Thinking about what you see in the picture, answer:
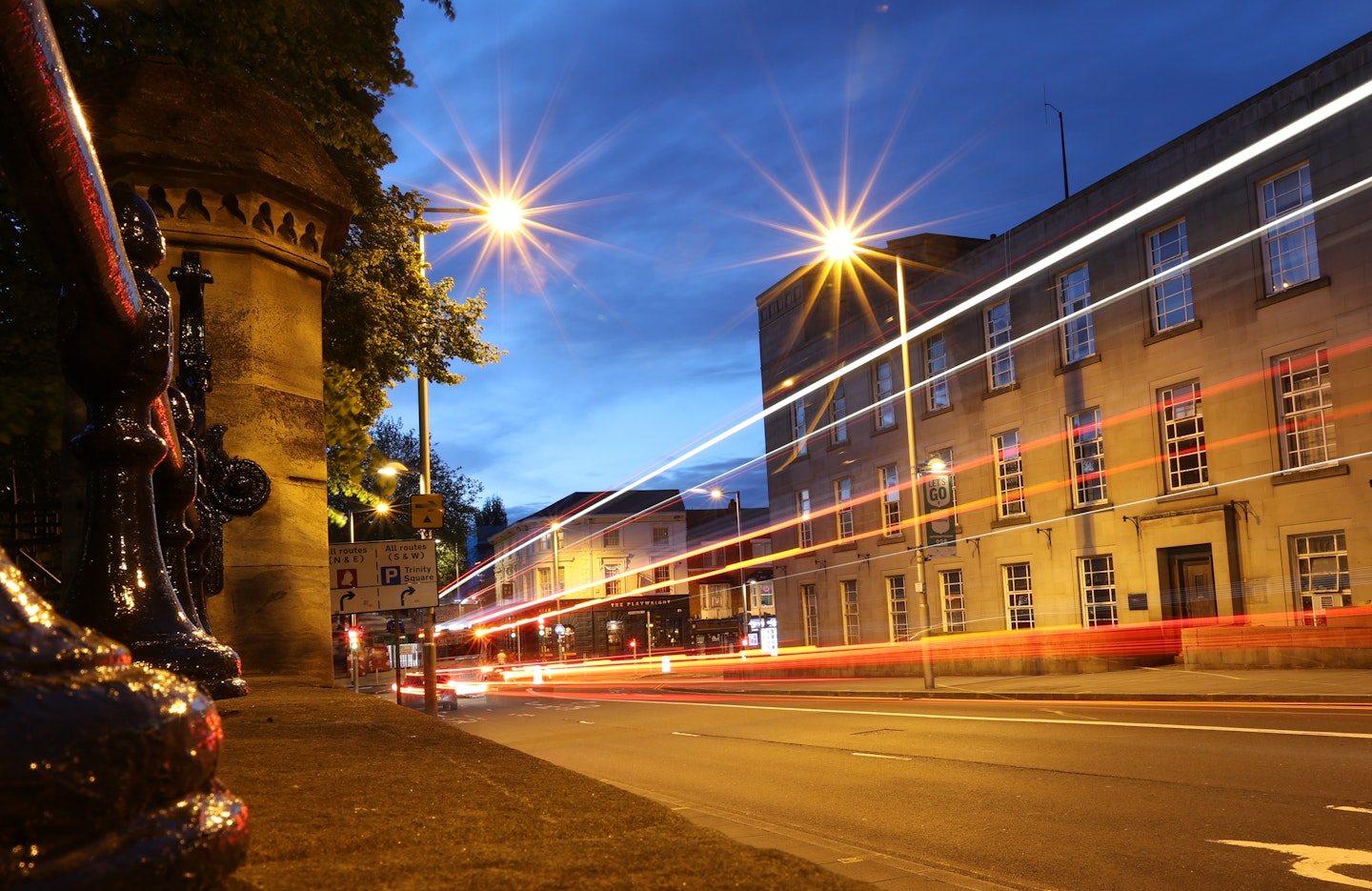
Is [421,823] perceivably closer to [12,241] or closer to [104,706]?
[104,706]

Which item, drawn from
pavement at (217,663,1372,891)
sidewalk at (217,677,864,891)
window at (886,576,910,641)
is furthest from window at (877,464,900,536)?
sidewalk at (217,677,864,891)

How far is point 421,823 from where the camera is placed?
2.24 meters

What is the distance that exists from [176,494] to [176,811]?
3.33 metres

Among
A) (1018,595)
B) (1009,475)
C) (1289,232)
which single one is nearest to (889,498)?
(1009,475)

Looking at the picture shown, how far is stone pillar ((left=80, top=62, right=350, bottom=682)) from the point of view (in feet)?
23.3

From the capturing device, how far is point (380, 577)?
19.8 meters

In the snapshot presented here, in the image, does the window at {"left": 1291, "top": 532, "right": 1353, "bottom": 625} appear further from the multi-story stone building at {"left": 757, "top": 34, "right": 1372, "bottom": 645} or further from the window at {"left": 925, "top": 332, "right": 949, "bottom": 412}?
the window at {"left": 925, "top": 332, "right": 949, "bottom": 412}

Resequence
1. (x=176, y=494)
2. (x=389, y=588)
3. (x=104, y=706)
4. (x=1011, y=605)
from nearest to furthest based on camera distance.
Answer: (x=104, y=706), (x=176, y=494), (x=389, y=588), (x=1011, y=605)

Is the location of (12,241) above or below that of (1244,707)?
above

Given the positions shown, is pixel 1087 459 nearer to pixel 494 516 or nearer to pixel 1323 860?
pixel 1323 860

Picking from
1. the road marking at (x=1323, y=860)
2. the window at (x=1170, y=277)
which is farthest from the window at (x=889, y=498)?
the road marking at (x=1323, y=860)

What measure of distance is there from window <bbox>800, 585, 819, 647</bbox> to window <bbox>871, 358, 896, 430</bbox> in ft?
28.1

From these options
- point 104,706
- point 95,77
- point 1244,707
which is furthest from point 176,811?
point 1244,707

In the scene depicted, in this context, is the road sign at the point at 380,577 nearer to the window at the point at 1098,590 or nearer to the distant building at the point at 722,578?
the window at the point at 1098,590
